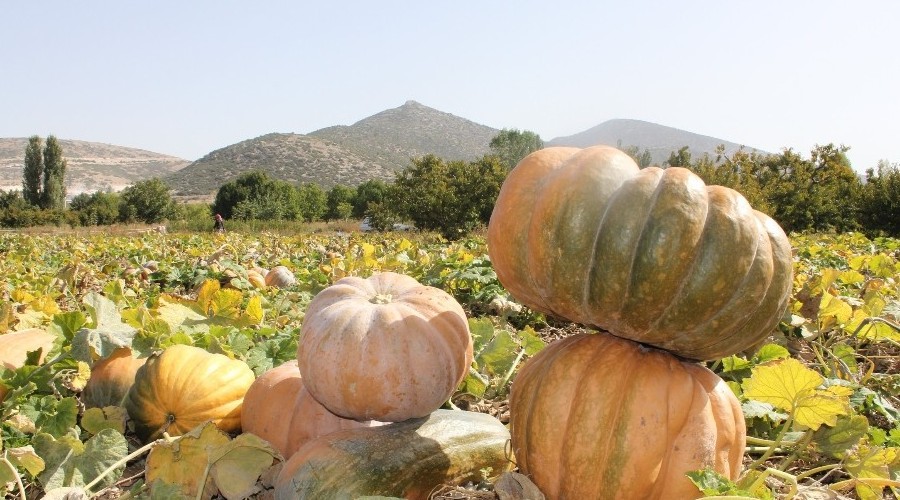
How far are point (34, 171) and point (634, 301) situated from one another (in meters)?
88.6

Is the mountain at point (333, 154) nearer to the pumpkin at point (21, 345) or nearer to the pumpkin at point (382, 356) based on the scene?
the pumpkin at point (21, 345)

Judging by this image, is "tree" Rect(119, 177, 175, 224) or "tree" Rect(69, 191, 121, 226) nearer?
"tree" Rect(69, 191, 121, 226)

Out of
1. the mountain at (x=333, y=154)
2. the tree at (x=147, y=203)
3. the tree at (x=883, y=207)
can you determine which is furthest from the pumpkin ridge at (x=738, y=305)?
the mountain at (x=333, y=154)

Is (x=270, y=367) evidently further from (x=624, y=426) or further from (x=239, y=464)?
(x=624, y=426)

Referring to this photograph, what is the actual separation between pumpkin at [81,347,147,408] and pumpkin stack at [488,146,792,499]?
170 cm

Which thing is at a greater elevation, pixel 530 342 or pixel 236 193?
pixel 530 342

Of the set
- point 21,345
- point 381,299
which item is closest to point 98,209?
point 21,345

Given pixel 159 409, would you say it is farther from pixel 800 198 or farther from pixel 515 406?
pixel 800 198

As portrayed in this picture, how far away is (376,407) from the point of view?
2135mm

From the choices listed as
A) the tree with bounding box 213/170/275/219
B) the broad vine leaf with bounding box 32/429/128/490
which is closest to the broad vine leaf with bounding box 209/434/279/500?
the broad vine leaf with bounding box 32/429/128/490

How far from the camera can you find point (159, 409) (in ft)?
7.91

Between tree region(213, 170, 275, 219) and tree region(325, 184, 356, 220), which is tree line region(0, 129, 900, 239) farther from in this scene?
tree region(325, 184, 356, 220)

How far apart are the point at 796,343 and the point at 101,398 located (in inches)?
150

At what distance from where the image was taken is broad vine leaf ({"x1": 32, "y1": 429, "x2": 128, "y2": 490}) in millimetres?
2094
